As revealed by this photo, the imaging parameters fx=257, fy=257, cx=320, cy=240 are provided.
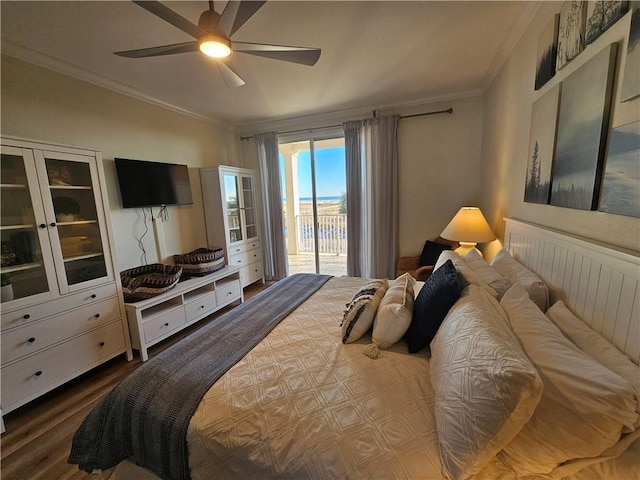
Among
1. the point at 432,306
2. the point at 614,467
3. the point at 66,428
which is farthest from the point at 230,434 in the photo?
the point at 66,428

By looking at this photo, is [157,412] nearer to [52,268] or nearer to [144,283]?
[52,268]

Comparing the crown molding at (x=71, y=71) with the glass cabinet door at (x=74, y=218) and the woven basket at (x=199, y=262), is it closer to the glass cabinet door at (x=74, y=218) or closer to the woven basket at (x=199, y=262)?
the glass cabinet door at (x=74, y=218)

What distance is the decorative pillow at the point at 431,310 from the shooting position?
4.06ft

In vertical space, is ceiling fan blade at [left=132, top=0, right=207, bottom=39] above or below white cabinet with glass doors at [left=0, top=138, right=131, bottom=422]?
above

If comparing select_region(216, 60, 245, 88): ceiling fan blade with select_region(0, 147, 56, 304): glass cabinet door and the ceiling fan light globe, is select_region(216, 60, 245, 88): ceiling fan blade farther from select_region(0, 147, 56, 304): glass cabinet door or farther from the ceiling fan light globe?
→ select_region(0, 147, 56, 304): glass cabinet door

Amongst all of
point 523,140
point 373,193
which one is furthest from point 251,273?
point 523,140

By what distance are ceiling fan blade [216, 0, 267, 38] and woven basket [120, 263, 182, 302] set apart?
6.99ft

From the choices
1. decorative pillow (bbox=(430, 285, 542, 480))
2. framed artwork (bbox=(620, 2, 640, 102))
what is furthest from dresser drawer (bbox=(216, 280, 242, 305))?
framed artwork (bbox=(620, 2, 640, 102))

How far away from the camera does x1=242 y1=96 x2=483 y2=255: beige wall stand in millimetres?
3166

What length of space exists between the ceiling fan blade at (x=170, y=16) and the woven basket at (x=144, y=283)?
2055mm

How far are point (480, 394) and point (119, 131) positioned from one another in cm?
355

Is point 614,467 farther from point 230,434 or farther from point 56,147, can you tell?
point 56,147

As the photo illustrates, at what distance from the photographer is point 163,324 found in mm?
2463

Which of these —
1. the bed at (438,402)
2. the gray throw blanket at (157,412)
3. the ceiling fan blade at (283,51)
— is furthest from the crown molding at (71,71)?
the bed at (438,402)
